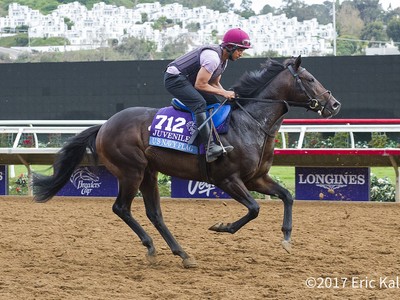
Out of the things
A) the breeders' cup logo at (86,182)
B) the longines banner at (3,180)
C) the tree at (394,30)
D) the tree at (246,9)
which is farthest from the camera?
the tree at (246,9)

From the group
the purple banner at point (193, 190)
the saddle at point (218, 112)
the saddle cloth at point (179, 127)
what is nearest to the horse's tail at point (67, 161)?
the saddle cloth at point (179, 127)

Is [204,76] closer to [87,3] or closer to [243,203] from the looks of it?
[243,203]

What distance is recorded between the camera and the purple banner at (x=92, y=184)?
40.5ft

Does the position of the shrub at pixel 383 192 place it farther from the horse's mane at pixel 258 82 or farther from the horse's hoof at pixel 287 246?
the horse's hoof at pixel 287 246

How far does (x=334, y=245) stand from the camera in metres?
7.93

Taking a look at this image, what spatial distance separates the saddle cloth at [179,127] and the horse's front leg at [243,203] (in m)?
0.39

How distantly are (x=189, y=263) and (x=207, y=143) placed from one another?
103cm

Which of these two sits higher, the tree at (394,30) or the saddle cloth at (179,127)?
the saddle cloth at (179,127)

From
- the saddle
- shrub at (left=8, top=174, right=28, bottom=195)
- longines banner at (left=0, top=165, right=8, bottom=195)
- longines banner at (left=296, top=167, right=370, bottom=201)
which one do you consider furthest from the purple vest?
shrub at (left=8, top=174, right=28, bottom=195)

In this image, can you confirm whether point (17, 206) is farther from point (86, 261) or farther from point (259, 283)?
point (259, 283)

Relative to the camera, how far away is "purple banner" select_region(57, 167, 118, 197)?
1234 centimetres

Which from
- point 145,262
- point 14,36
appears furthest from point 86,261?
point 14,36

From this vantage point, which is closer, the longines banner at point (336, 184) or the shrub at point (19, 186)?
the longines banner at point (336, 184)

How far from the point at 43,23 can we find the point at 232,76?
4165 cm
